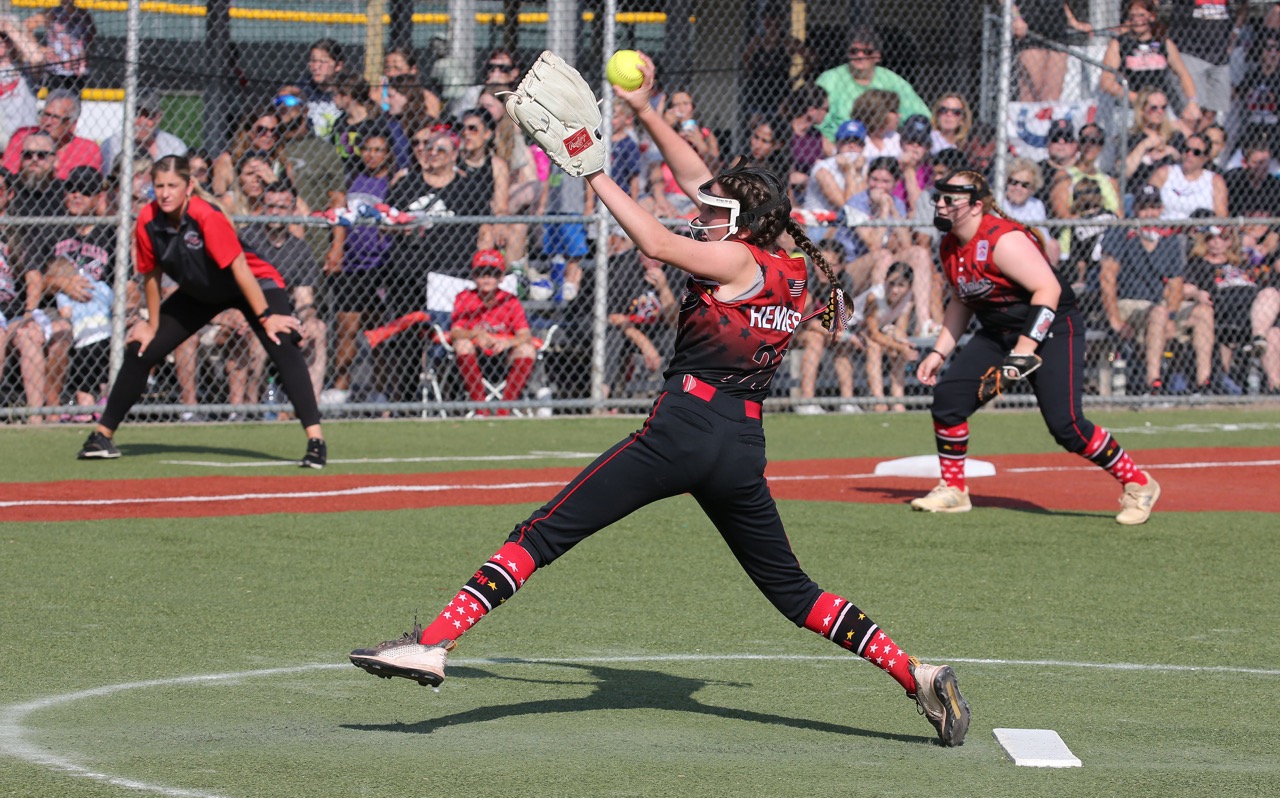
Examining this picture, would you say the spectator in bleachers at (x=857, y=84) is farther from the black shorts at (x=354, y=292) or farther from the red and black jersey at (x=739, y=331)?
the red and black jersey at (x=739, y=331)

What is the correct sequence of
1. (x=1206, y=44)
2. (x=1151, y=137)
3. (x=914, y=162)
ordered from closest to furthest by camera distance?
(x=914, y=162), (x=1151, y=137), (x=1206, y=44)

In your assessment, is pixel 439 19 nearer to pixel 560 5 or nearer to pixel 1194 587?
pixel 560 5

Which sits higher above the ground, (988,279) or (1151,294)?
(988,279)

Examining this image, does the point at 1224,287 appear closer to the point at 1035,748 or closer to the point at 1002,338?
the point at 1002,338

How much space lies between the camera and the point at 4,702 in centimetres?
564

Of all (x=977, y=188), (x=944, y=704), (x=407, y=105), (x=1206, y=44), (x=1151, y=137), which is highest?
(x=1206, y=44)

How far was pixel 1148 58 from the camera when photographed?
18.5 metres

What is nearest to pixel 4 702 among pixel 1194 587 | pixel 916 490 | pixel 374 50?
pixel 1194 587

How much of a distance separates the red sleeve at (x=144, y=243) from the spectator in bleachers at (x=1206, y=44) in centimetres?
1177

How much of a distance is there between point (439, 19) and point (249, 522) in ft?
27.3

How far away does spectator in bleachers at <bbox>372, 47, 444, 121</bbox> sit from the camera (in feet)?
49.5

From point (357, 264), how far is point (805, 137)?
4550 millimetres

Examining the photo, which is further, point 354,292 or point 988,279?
point 354,292

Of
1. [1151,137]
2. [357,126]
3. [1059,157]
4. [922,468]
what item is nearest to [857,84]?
[1059,157]
